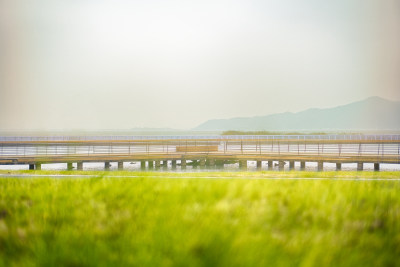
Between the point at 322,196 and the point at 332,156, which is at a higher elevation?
the point at 322,196

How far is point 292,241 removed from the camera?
190cm

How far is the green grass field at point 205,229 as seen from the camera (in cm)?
180

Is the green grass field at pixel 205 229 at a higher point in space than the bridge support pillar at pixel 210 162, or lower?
higher

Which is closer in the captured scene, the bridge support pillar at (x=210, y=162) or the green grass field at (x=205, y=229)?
the green grass field at (x=205, y=229)

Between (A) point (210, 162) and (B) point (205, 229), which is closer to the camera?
(B) point (205, 229)

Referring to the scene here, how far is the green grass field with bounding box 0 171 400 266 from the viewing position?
1805 millimetres

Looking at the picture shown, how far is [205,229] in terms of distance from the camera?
6.61 ft

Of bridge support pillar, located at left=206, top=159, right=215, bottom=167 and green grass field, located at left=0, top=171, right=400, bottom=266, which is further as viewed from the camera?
bridge support pillar, located at left=206, top=159, right=215, bottom=167

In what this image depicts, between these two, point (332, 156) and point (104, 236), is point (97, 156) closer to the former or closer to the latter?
point (332, 156)

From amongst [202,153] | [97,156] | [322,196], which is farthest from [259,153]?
[322,196]

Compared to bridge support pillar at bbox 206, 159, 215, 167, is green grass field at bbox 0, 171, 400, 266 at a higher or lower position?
higher

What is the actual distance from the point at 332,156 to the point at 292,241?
21520mm

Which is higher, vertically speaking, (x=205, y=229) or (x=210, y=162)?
(x=205, y=229)

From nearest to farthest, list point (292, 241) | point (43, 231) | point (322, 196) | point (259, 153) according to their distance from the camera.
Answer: point (292, 241)
point (43, 231)
point (322, 196)
point (259, 153)
